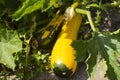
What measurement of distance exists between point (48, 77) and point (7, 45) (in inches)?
17.2

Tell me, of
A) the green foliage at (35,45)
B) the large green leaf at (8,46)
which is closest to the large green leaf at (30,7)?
the green foliage at (35,45)

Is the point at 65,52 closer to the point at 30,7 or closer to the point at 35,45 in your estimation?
the point at 35,45

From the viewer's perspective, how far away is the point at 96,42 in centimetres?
279

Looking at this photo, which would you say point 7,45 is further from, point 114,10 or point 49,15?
point 114,10

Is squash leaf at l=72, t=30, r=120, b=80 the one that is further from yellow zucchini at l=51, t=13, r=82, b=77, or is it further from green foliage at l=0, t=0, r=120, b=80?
yellow zucchini at l=51, t=13, r=82, b=77

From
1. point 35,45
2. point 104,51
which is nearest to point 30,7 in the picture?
point 35,45

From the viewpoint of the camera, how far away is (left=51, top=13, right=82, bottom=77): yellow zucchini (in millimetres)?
2885

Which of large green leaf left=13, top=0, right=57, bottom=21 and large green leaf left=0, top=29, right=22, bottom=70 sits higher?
large green leaf left=13, top=0, right=57, bottom=21

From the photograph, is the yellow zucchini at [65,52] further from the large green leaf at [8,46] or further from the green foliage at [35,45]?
the large green leaf at [8,46]

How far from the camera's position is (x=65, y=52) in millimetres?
2932

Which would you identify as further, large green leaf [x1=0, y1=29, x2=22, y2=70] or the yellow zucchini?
the yellow zucchini

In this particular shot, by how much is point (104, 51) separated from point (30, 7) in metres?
0.63

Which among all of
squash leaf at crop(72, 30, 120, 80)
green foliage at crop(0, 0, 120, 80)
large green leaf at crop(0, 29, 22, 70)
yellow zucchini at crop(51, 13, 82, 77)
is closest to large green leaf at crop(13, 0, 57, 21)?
green foliage at crop(0, 0, 120, 80)

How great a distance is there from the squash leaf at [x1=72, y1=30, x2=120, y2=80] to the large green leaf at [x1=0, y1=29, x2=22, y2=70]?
0.41 meters
